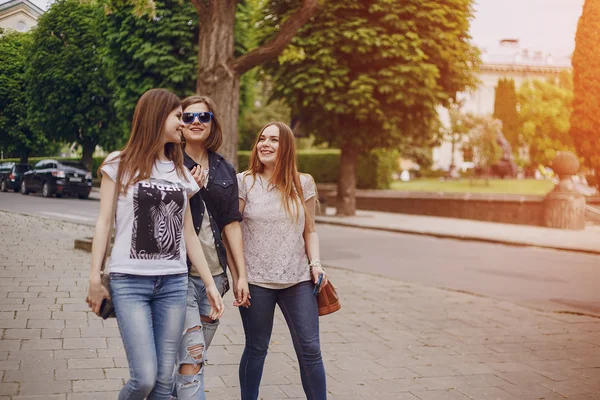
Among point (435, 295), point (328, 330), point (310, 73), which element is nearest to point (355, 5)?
point (310, 73)

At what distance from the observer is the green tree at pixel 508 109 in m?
59.1

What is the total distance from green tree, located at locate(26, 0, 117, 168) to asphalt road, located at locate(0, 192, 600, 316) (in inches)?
27.1

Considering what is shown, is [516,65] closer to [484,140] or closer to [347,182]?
[484,140]

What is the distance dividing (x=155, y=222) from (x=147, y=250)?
0.13 meters

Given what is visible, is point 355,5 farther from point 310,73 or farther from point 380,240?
point 380,240

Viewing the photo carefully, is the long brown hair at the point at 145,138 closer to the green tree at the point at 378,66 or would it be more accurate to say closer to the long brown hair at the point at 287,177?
the long brown hair at the point at 287,177

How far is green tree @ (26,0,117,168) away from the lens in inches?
256

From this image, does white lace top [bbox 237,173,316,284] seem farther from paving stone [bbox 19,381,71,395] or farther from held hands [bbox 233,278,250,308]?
paving stone [bbox 19,381,71,395]

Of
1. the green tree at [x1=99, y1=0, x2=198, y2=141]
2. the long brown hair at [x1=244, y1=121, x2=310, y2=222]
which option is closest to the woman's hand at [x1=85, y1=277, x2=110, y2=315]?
the long brown hair at [x1=244, y1=121, x2=310, y2=222]

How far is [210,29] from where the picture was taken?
12117 millimetres

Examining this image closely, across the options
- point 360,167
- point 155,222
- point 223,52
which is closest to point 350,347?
point 155,222

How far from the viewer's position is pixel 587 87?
24422 mm

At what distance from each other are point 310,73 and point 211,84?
36.4 feet

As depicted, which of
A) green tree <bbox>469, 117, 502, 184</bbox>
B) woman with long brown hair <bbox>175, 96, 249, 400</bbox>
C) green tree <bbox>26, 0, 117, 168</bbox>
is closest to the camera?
woman with long brown hair <bbox>175, 96, 249, 400</bbox>
